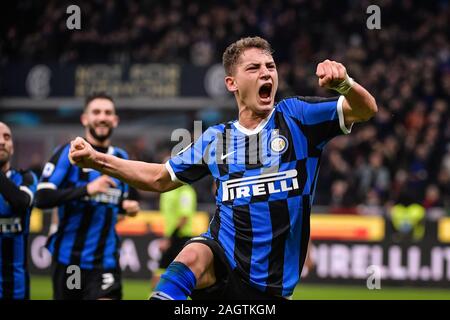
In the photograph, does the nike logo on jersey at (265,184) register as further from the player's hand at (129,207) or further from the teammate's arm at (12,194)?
the player's hand at (129,207)

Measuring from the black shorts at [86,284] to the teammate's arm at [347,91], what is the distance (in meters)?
2.95

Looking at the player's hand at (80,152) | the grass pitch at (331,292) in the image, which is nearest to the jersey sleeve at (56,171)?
the player's hand at (80,152)

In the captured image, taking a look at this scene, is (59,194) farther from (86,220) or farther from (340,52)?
(340,52)

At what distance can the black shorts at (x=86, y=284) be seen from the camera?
6945mm

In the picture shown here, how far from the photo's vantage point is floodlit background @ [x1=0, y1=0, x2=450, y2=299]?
13.6m

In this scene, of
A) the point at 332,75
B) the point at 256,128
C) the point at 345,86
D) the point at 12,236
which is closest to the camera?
the point at 332,75

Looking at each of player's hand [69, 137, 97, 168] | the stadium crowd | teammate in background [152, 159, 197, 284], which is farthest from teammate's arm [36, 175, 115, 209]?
the stadium crowd

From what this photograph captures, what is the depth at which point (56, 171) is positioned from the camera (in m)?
7.16

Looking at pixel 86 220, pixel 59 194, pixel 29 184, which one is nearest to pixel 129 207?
pixel 86 220

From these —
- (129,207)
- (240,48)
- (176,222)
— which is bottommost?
(176,222)

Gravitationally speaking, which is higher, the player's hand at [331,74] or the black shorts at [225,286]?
the player's hand at [331,74]

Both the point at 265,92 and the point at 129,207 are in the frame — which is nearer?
the point at 265,92

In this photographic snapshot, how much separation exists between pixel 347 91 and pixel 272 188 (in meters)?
0.76

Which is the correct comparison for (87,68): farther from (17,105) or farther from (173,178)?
(173,178)
